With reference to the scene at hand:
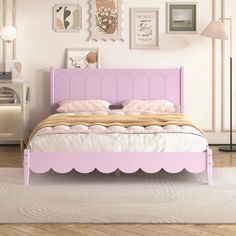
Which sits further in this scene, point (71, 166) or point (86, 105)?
point (86, 105)

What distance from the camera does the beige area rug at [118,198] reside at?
327 cm

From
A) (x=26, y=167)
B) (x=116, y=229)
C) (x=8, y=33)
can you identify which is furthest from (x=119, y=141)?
(x=8, y=33)

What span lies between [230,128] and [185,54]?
107 cm

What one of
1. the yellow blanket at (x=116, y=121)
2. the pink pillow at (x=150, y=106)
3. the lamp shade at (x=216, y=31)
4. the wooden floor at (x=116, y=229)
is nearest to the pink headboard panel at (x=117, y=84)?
the pink pillow at (x=150, y=106)

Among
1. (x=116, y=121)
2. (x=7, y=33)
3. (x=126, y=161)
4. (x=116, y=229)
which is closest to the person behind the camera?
(x=116, y=229)

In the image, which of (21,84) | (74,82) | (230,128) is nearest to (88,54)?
(74,82)

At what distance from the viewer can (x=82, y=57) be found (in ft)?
21.7

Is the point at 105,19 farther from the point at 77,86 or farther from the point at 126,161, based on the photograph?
the point at 126,161

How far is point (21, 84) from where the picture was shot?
6176mm

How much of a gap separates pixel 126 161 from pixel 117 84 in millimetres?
2427

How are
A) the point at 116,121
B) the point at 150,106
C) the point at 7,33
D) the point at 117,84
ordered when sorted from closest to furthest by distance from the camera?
the point at 116,121
the point at 150,106
the point at 7,33
the point at 117,84

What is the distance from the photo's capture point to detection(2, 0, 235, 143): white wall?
6609 mm

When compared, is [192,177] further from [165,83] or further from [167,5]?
[167,5]

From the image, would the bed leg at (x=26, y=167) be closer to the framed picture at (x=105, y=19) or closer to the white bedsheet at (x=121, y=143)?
the white bedsheet at (x=121, y=143)
